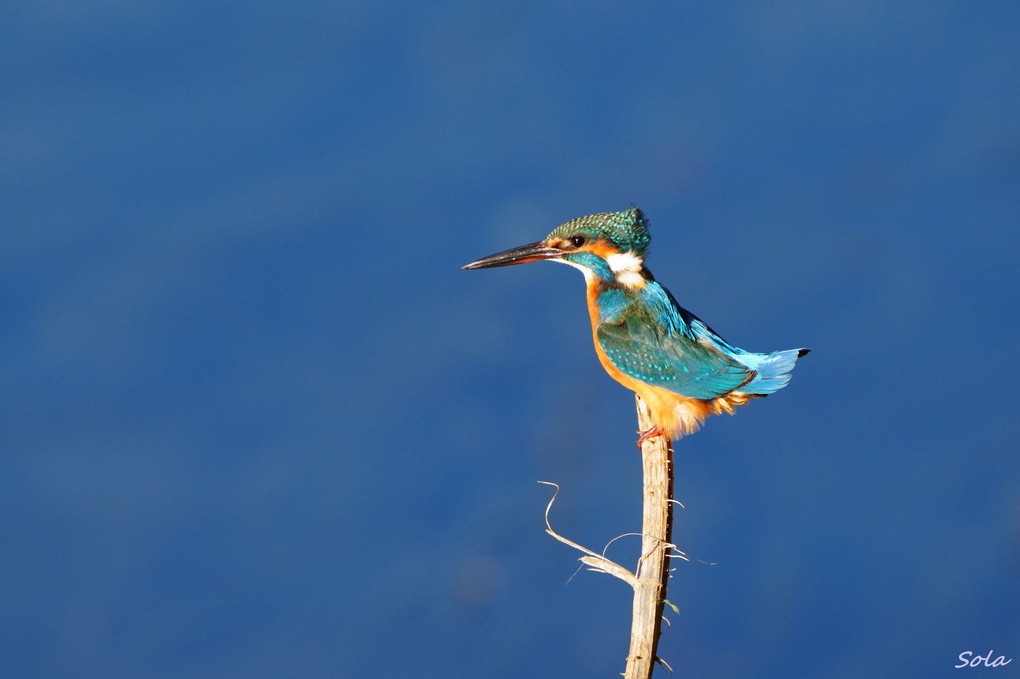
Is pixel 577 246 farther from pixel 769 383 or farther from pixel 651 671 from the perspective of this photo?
pixel 651 671

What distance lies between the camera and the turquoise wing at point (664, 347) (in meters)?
1.71

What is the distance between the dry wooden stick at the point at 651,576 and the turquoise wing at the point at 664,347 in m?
0.22

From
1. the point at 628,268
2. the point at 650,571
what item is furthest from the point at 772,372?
the point at 650,571

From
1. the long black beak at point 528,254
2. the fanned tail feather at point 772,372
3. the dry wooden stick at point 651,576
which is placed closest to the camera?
the dry wooden stick at point 651,576

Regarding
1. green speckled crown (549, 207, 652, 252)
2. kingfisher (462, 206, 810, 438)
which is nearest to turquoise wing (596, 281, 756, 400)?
kingfisher (462, 206, 810, 438)

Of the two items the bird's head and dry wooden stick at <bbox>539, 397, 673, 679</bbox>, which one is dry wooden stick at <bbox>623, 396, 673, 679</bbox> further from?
the bird's head

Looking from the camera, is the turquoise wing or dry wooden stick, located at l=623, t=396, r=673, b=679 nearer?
dry wooden stick, located at l=623, t=396, r=673, b=679

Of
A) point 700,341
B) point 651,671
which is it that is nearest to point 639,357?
point 700,341

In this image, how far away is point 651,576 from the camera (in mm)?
1552

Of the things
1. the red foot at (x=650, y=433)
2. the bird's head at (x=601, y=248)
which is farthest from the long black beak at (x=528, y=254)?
the red foot at (x=650, y=433)

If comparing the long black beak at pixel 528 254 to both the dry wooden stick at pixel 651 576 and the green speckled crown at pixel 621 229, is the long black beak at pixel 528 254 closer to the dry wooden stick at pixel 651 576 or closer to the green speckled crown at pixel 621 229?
the green speckled crown at pixel 621 229

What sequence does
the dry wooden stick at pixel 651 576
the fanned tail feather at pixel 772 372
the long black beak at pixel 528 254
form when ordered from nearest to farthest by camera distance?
the dry wooden stick at pixel 651 576
the fanned tail feather at pixel 772 372
the long black beak at pixel 528 254

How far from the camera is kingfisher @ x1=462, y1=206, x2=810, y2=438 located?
171 cm

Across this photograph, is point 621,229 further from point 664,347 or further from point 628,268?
point 664,347
